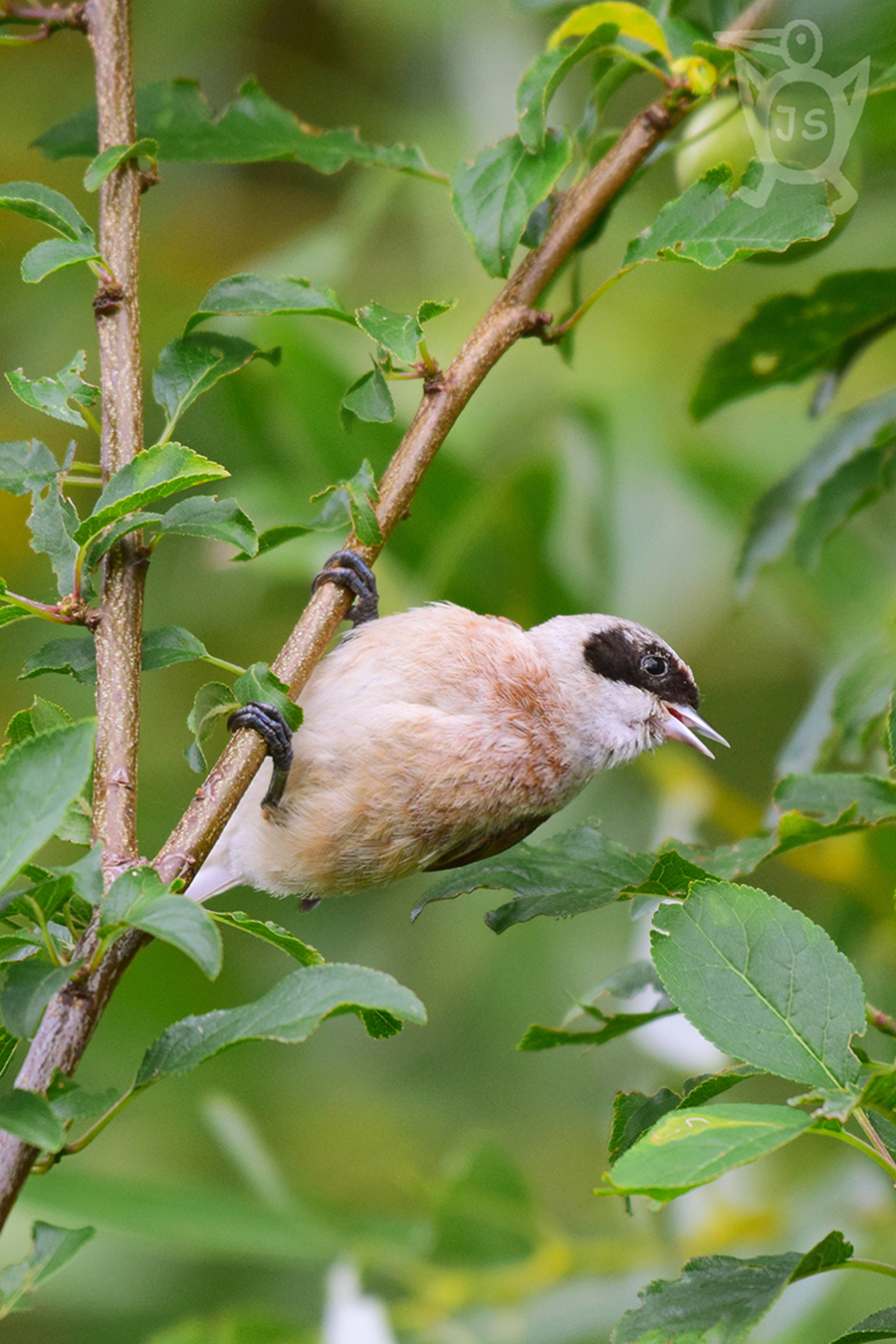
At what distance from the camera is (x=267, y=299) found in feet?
6.11

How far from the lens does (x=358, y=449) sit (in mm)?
3330

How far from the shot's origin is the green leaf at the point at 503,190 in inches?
74.9

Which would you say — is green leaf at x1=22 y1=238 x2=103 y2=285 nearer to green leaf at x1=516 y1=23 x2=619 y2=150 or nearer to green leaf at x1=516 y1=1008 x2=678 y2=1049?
green leaf at x1=516 y1=23 x2=619 y2=150

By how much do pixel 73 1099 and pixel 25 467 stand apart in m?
Answer: 0.85

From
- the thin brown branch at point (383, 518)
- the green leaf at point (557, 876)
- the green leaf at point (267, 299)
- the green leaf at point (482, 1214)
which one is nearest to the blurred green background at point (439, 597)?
the green leaf at point (482, 1214)

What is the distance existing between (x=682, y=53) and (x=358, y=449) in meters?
1.39

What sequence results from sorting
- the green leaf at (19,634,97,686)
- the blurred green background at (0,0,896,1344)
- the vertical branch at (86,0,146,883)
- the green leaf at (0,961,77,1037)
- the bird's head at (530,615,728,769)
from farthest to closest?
the blurred green background at (0,0,896,1344)
the bird's head at (530,615,728,769)
the green leaf at (19,634,97,686)
the vertical branch at (86,0,146,883)
the green leaf at (0,961,77,1037)

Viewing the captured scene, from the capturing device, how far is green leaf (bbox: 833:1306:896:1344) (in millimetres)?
1423

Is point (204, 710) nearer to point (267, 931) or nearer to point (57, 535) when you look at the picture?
point (57, 535)

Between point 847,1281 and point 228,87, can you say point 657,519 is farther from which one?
point 228,87

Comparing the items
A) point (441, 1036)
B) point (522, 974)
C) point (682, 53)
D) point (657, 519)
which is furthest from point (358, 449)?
point (441, 1036)

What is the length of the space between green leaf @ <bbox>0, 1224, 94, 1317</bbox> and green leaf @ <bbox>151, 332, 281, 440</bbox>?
3.52 feet

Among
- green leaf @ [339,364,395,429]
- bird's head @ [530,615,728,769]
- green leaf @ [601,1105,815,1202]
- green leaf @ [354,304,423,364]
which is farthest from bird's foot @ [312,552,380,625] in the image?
green leaf @ [601,1105,815,1202]

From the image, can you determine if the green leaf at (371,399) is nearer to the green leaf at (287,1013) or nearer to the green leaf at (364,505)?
the green leaf at (364,505)
